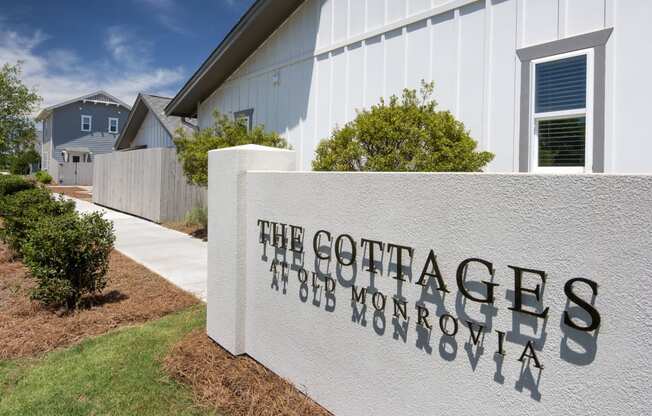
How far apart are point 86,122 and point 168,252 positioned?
110 feet

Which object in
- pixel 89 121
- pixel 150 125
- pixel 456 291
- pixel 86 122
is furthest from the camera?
pixel 89 121

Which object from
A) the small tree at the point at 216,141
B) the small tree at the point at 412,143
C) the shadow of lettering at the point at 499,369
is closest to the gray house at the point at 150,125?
the small tree at the point at 216,141

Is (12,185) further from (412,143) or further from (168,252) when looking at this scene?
(412,143)

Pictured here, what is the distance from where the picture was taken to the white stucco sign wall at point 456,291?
193cm

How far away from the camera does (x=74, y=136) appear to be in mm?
37562

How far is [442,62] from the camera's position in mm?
6793

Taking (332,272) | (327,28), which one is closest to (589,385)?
(332,272)

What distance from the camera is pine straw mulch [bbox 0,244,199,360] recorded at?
16.3ft

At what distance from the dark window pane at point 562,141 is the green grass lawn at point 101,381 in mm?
4817

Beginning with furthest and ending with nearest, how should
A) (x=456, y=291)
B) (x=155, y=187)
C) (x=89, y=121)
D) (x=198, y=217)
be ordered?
(x=89, y=121) → (x=155, y=187) → (x=198, y=217) → (x=456, y=291)

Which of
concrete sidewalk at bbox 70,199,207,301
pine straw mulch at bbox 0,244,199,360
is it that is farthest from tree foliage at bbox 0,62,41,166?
pine straw mulch at bbox 0,244,199,360

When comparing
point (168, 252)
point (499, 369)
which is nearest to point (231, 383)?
point (499, 369)

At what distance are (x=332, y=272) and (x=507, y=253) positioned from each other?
1.45 m

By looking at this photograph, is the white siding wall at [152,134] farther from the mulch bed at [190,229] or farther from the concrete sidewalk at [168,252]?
the concrete sidewalk at [168,252]
